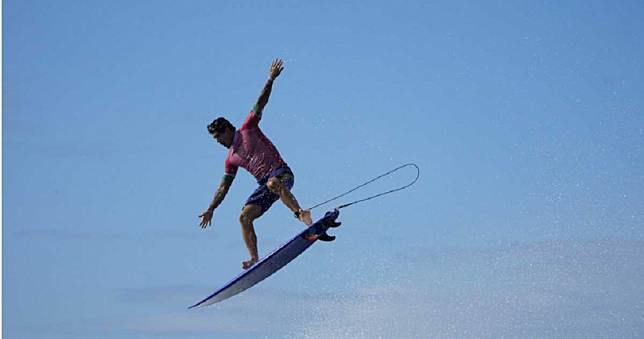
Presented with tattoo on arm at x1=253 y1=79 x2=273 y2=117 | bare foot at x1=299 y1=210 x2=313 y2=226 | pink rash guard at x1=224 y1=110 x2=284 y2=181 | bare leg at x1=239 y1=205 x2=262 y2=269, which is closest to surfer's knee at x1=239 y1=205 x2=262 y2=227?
bare leg at x1=239 y1=205 x2=262 y2=269

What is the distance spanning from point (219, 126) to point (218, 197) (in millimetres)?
1226

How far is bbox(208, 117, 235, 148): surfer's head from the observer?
3238cm

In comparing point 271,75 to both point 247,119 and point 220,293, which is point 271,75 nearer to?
point 247,119

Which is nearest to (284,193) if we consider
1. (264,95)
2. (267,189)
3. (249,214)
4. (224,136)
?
(267,189)

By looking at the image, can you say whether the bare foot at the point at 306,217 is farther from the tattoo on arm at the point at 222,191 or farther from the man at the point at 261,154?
the tattoo on arm at the point at 222,191

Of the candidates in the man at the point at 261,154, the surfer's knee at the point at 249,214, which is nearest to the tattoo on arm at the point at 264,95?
the man at the point at 261,154

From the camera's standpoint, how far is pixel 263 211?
3288 cm

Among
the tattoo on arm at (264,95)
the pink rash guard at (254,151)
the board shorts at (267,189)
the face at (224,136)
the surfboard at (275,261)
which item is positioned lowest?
the surfboard at (275,261)

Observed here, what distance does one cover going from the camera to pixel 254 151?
106 feet

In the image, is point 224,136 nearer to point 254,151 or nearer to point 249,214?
point 254,151

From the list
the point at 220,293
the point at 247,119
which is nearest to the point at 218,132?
the point at 247,119

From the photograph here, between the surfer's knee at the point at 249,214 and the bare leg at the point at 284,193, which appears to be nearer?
the bare leg at the point at 284,193

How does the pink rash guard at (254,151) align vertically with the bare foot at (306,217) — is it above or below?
above

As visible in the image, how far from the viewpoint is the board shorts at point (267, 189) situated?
32406mm
